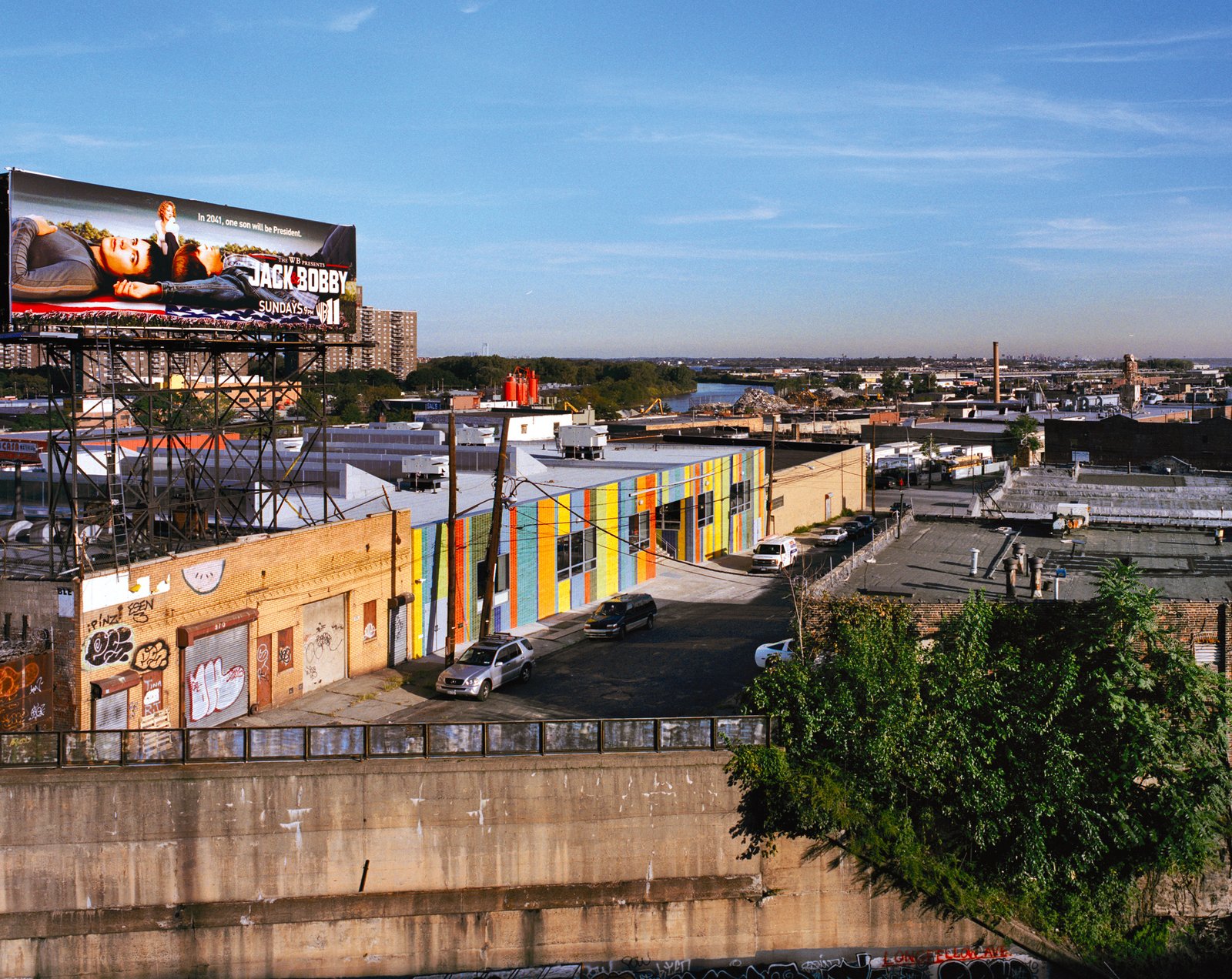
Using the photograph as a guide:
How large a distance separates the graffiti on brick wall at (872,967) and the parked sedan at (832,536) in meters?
32.0

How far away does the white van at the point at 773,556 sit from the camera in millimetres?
43625

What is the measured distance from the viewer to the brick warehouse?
19.9m

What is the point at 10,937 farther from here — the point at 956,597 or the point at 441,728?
the point at 956,597

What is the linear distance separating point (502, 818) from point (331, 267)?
1450cm

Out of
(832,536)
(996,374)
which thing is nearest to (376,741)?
(832,536)

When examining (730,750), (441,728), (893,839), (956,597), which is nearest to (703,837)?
(730,750)

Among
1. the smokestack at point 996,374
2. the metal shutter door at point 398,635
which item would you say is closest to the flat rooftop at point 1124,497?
the metal shutter door at point 398,635

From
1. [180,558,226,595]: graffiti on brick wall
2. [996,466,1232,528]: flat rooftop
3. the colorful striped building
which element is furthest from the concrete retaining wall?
[996,466,1232,528]: flat rooftop

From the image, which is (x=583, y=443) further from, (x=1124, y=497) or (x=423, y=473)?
(x=1124, y=497)

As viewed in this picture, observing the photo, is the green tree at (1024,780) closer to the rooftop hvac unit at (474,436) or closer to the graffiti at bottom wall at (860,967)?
the graffiti at bottom wall at (860,967)

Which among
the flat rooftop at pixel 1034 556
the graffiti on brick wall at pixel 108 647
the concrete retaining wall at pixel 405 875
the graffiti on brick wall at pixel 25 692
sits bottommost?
the concrete retaining wall at pixel 405 875

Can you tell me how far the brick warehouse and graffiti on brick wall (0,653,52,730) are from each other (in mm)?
27

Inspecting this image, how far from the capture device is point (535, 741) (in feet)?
63.5

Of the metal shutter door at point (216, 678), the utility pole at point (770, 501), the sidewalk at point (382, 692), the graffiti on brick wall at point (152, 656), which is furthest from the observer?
the utility pole at point (770, 501)
